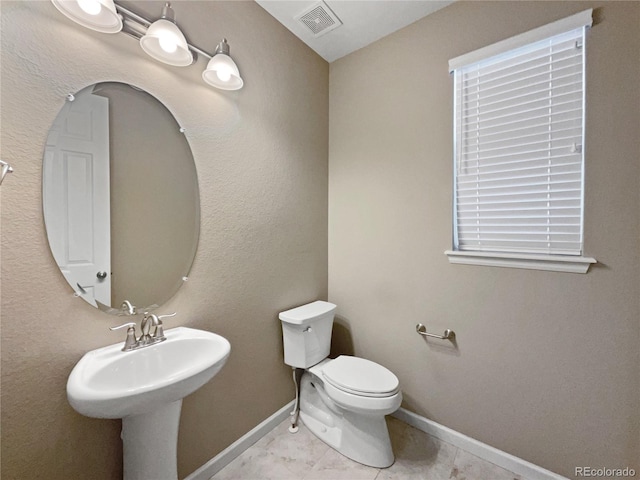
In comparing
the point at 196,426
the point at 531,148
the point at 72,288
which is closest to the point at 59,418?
the point at 72,288

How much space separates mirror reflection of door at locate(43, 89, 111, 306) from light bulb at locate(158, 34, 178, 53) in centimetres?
33

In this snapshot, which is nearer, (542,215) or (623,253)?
(623,253)

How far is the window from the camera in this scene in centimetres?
126

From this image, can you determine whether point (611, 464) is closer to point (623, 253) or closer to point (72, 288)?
point (623, 253)

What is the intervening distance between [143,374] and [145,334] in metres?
0.15

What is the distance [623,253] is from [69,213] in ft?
7.34

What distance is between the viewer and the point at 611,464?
1205 millimetres

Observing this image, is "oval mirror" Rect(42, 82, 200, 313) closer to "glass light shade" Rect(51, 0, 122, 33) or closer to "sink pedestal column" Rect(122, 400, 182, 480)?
"glass light shade" Rect(51, 0, 122, 33)

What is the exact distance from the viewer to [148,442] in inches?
39.1

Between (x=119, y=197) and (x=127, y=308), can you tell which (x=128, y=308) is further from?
(x=119, y=197)

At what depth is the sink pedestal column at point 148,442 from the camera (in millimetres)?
982

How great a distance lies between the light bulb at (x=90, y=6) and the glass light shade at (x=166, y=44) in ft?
0.51
